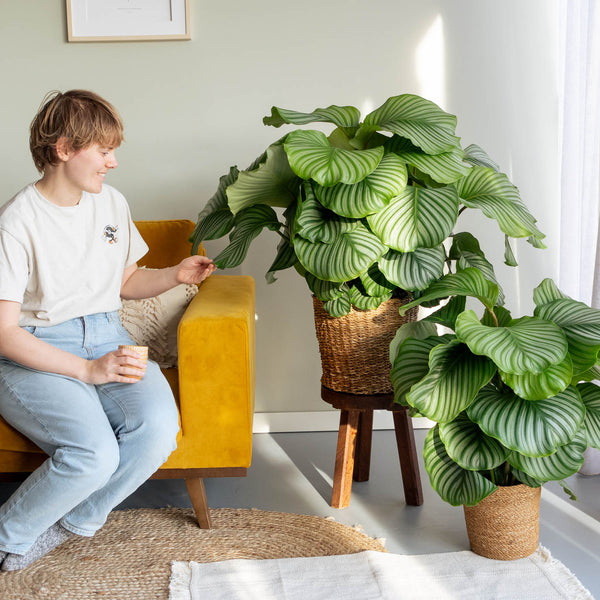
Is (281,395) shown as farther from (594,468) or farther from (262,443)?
(594,468)

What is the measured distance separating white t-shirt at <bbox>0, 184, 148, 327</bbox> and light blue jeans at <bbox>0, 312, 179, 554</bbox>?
0.05 meters

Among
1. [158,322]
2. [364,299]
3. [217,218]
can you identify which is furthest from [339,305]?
[158,322]

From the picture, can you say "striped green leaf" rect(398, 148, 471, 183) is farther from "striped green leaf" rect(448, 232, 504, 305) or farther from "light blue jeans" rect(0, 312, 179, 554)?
"light blue jeans" rect(0, 312, 179, 554)

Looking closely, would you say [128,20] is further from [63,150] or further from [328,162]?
[328,162]

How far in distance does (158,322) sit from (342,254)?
660 millimetres

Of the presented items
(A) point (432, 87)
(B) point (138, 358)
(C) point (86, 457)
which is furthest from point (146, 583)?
(A) point (432, 87)

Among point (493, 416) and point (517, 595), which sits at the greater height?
point (493, 416)

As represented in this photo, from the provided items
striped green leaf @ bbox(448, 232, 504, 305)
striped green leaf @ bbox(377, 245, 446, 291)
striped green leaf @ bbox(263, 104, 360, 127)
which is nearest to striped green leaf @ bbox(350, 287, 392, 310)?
striped green leaf @ bbox(377, 245, 446, 291)

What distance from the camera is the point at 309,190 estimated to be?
171 centimetres

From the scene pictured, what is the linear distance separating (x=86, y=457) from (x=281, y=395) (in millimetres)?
1188

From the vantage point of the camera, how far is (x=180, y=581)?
1629 mm

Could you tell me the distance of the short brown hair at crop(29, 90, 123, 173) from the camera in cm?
162

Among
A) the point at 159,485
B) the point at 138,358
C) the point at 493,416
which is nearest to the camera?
the point at 493,416

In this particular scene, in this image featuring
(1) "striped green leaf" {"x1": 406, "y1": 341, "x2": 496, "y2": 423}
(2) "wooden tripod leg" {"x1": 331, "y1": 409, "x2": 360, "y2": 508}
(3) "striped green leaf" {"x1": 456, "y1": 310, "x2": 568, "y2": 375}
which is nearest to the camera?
(3) "striped green leaf" {"x1": 456, "y1": 310, "x2": 568, "y2": 375}
